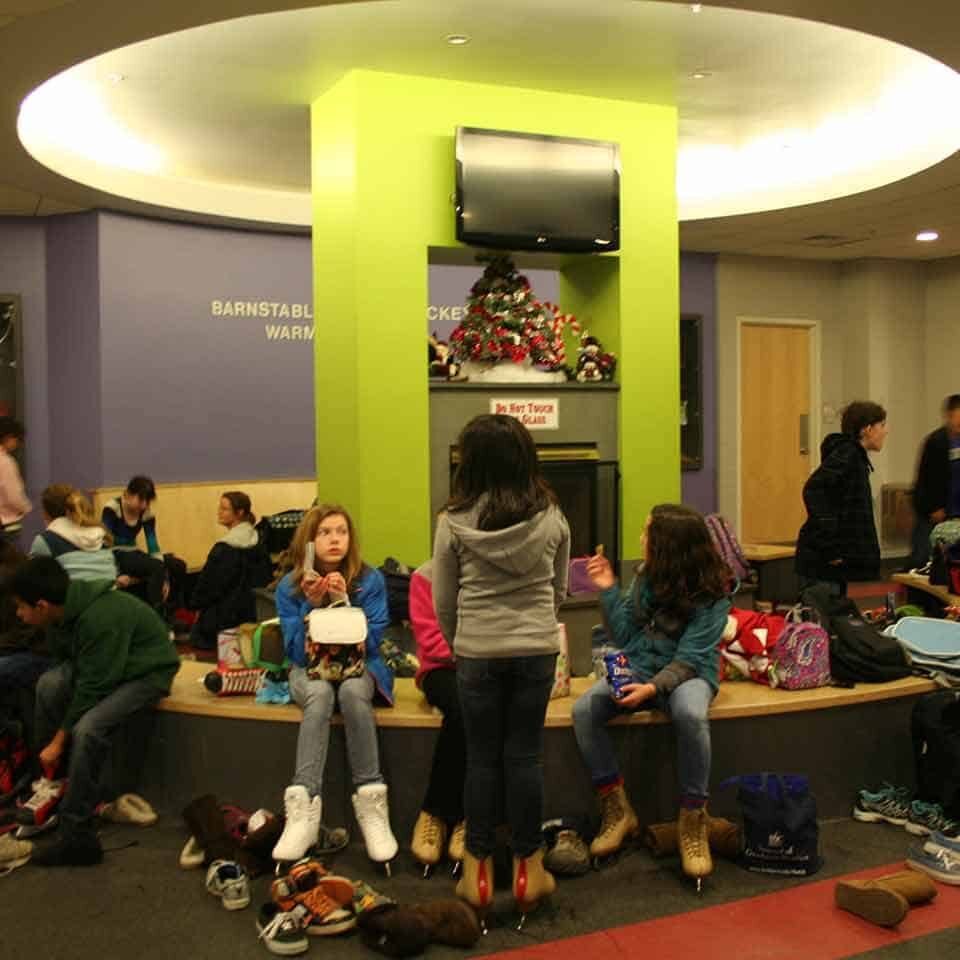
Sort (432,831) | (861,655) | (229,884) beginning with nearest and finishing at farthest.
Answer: (229,884), (432,831), (861,655)

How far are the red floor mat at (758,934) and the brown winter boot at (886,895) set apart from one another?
0.03 meters

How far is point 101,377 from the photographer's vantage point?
Result: 8.29 meters

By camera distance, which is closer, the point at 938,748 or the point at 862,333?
the point at 938,748

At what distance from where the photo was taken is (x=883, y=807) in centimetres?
415

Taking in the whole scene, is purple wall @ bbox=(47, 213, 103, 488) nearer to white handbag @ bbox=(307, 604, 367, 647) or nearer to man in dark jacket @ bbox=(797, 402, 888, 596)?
white handbag @ bbox=(307, 604, 367, 647)

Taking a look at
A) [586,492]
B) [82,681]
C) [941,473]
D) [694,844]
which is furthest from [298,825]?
[941,473]

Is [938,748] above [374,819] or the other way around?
above

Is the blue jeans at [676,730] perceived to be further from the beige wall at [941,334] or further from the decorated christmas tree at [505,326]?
Result: the beige wall at [941,334]

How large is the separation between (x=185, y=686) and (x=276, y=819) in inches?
37.3

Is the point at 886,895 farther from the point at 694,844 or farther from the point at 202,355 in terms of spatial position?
the point at 202,355

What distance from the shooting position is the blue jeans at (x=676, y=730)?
374 centimetres

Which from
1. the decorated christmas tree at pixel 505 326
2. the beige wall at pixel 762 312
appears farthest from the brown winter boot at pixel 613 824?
the beige wall at pixel 762 312

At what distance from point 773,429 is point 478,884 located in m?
8.17

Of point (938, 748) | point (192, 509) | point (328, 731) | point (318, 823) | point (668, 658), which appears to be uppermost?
point (192, 509)
